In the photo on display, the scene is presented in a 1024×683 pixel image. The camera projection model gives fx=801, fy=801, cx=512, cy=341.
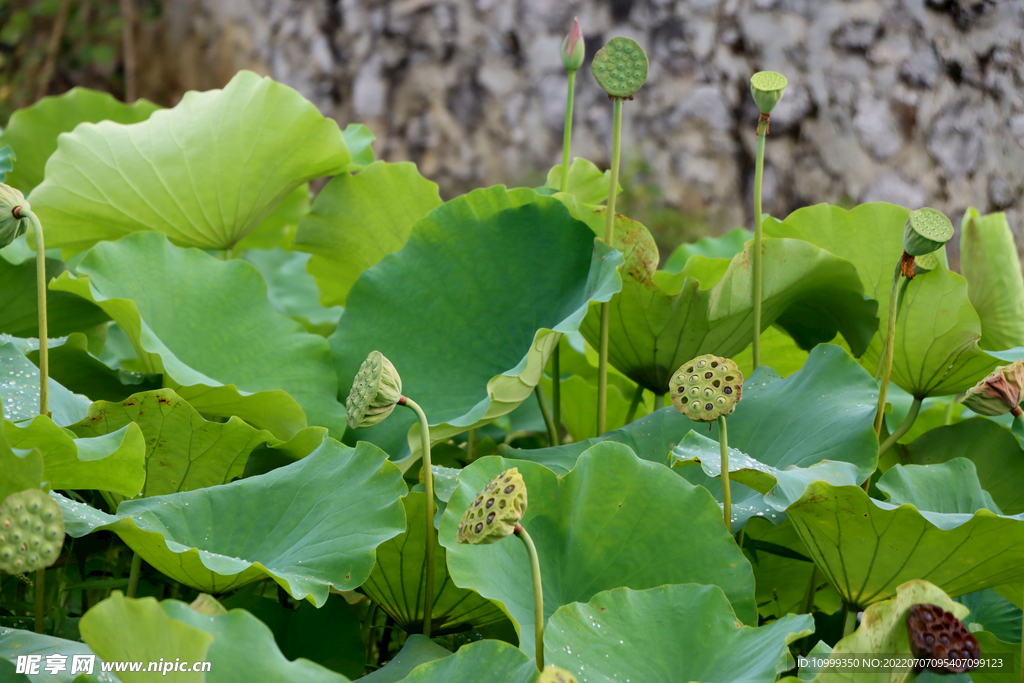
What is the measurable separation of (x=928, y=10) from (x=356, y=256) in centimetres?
117

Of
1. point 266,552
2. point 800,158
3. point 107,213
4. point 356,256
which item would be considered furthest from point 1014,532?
point 800,158

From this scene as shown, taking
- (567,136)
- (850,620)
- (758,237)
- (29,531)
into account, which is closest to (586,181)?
(567,136)

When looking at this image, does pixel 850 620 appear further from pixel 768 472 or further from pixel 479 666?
pixel 479 666

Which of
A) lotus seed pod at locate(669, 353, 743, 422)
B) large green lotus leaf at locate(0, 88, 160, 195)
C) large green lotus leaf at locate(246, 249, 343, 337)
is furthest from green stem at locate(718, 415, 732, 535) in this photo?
large green lotus leaf at locate(0, 88, 160, 195)

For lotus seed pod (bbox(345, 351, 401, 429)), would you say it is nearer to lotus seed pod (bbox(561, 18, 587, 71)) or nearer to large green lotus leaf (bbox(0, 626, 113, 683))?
large green lotus leaf (bbox(0, 626, 113, 683))

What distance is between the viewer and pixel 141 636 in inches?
11.5

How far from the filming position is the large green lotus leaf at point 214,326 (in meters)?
0.57

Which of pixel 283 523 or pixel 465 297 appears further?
pixel 465 297

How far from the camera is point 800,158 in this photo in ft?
5.71

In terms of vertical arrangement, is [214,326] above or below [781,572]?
above

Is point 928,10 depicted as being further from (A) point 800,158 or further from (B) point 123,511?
(B) point 123,511

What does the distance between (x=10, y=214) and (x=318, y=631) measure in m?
0.29

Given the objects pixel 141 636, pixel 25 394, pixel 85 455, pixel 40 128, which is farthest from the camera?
pixel 40 128

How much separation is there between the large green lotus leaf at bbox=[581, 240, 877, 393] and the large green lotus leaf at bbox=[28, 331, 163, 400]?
1.13 feet
